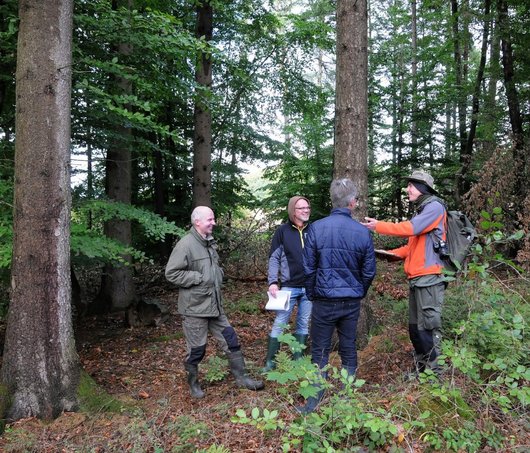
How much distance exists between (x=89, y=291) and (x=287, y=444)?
406 inches

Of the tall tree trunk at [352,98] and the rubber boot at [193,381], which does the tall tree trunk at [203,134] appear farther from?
the rubber boot at [193,381]

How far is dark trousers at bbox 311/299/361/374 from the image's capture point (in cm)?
386

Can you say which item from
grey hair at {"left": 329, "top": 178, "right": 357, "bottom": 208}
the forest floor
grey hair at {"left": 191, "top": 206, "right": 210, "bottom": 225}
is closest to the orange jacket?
grey hair at {"left": 329, "top": 178, "right": 357, "bottom": 208}

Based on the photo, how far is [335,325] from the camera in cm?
397

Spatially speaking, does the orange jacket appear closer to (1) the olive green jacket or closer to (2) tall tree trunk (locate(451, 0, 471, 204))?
(1) the olive green jacket

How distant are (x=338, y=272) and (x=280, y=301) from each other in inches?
47.5

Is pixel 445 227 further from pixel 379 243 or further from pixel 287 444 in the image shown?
pixel 379 243

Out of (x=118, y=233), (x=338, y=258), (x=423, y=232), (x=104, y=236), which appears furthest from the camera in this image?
(x=118, y=233)

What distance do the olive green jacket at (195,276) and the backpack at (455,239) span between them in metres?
2.45

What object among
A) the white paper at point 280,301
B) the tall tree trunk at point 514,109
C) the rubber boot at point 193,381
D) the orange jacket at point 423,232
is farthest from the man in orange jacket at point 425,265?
the tall tree trunk at point 514,109

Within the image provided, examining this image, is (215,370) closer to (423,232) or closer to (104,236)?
Answer: (104,236)

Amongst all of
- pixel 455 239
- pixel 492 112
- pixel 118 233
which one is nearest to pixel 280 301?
pixel 455 239

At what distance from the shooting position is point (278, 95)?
44.7 feet

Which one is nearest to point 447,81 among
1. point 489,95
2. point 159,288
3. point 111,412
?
point 489,95
